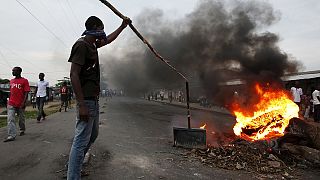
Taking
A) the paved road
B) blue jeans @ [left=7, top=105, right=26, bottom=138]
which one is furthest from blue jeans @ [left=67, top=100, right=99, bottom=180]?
blue jeans @ [left=7, top=105, right=26, bottom=138]

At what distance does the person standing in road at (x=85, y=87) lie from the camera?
3.06 meters

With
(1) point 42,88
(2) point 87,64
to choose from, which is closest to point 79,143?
(2) point 87,64

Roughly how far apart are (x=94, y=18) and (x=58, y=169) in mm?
2249

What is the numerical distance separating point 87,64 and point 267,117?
209 inches

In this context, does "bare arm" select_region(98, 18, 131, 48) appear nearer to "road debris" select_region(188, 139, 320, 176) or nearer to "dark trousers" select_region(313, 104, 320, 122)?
"road debris" select_region(188, 139, 320, 176)

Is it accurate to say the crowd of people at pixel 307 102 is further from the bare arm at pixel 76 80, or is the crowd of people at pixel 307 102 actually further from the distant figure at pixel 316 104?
the bare arm at pixel 76 80

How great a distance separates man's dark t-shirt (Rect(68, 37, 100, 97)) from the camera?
310cm

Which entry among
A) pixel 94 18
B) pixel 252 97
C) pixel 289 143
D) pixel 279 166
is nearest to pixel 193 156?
pixel 279 166

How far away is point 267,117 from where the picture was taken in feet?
23.5

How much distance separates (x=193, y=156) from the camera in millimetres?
5219

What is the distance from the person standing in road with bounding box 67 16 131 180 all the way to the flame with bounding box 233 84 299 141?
4.41 metres

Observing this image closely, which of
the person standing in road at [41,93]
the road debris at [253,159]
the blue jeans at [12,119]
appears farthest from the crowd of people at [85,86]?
the person standing in road at [41,93]

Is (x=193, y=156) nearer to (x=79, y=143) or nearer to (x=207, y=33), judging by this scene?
(x=79, y=143)

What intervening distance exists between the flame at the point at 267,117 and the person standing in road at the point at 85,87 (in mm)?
4406
